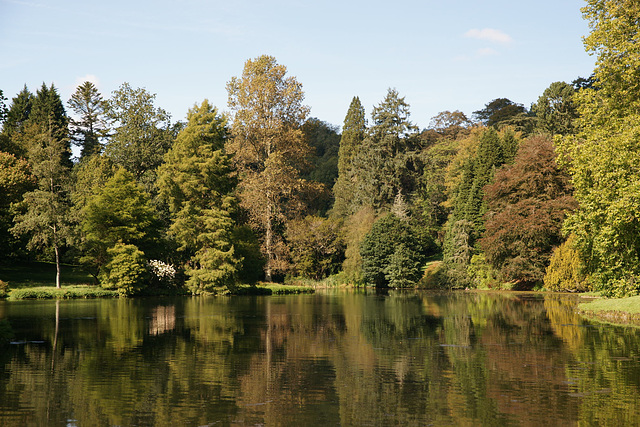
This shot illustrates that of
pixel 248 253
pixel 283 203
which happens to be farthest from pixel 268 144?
pixel 248 253

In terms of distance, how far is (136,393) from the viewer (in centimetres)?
1118

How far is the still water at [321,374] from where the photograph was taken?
9.66 m

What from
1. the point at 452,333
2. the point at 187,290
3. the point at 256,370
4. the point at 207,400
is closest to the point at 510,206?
the point at 187,290

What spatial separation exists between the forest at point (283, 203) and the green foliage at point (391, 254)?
0.52 feet

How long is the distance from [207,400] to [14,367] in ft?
19.2

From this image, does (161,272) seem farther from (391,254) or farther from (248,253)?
(391,254)

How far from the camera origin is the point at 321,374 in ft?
43.2

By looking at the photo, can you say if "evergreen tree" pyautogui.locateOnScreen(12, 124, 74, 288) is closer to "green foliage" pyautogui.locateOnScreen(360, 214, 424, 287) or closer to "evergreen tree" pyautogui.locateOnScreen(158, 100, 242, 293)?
"evergreen tree" pyautogui.locateOnScreen(158, 100, 242, 293)

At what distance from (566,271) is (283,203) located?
1052 inches

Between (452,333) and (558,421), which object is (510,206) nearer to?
(452,333)

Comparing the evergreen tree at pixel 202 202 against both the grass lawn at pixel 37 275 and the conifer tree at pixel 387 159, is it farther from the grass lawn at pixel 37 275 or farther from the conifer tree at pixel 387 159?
the conifer tree at pixel 387 159

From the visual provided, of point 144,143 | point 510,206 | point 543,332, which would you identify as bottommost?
point 543,332

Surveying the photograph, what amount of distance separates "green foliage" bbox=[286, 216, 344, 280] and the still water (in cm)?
3744

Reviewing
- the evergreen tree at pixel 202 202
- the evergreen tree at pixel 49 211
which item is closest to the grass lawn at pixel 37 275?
the evergreen tree at pixel 49 211
